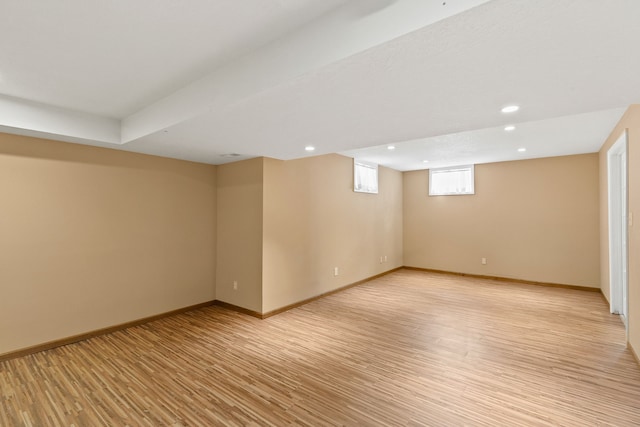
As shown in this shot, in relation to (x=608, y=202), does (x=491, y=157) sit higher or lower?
higher

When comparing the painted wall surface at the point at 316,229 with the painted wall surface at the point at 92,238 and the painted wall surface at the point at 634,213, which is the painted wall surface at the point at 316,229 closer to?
the painted wall surface at the point at 92,238

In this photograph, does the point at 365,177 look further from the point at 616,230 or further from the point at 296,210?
the point at 616,230

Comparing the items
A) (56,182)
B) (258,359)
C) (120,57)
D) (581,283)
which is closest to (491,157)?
(581,283)

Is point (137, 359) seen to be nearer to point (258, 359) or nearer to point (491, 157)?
point (258, 359)

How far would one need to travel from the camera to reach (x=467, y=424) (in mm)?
1957

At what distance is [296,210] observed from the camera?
454 cm

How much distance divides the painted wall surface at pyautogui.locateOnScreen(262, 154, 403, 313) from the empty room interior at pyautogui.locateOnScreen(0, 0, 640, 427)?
0.04 m

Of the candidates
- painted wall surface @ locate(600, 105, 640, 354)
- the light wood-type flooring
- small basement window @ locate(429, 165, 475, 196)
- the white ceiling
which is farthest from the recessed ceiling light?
small basement window @ locate(429, 165, 475, 196)

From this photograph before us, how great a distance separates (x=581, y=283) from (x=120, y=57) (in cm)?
745

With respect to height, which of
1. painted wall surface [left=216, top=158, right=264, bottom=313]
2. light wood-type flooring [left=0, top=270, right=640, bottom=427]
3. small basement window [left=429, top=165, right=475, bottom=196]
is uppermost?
small basement window [left=429, top=165, right=475, bottom=196]

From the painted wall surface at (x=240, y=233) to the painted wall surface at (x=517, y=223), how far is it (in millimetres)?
4588

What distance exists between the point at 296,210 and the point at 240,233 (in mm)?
921

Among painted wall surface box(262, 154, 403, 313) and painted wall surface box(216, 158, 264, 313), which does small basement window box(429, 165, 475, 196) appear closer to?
painted wall surface box(262, 154, 403, 313)

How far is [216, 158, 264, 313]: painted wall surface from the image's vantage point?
4.12 m
